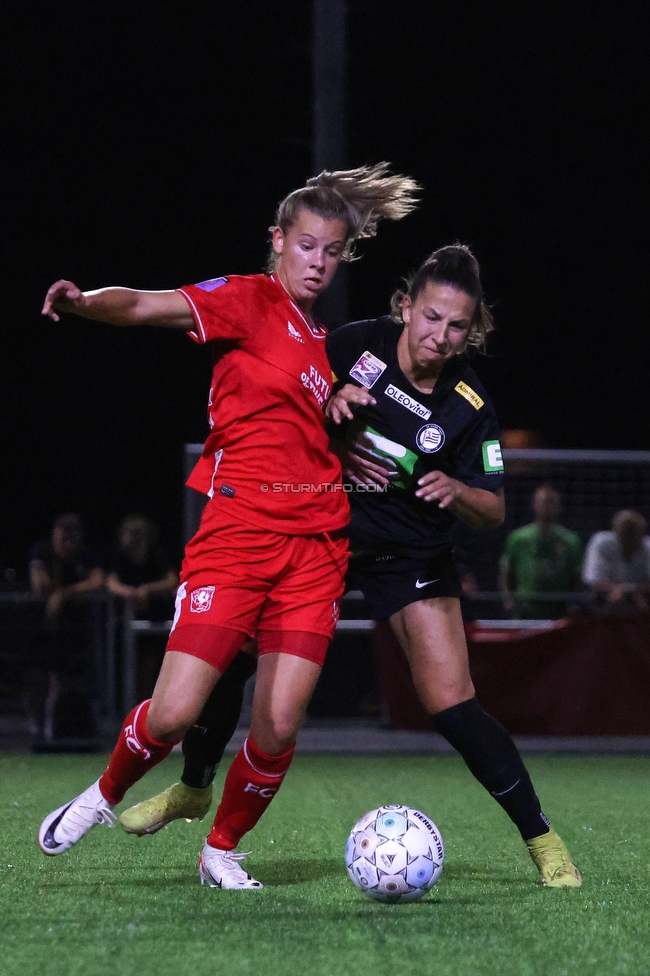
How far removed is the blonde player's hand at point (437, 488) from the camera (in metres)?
4.02

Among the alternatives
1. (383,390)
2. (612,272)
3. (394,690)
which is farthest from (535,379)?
(383,390)

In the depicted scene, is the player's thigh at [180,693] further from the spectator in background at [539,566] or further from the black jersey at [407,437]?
the spectator in background at [539,566]

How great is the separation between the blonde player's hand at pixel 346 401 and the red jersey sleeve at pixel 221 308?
0.34 metres

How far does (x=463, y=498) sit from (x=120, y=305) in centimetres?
123

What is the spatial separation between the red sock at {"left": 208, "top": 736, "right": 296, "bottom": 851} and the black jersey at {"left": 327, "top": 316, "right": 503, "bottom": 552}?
2.48 ft

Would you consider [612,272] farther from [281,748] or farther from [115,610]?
[281,748]

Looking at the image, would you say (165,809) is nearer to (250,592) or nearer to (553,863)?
(250,592)

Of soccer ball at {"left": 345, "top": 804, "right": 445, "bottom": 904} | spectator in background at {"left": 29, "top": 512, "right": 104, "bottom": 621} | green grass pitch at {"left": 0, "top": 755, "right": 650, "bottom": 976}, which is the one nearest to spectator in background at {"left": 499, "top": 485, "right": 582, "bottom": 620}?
spectator in background at {"left": 29, "top": 512, "right": 104, "bottom": 621}

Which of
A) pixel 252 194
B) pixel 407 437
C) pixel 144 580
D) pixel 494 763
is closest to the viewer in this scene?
pixel 494 763

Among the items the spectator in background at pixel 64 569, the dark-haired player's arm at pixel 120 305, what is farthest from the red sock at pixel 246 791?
the spectator in background at pixel 64 569

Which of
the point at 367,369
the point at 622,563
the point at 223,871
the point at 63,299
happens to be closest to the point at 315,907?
the point at 223,871

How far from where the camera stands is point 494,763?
4246mm

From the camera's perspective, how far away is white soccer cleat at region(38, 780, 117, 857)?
3988mm

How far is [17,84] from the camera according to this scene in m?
16.9
